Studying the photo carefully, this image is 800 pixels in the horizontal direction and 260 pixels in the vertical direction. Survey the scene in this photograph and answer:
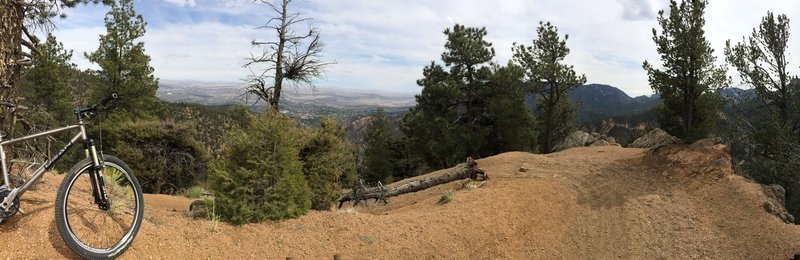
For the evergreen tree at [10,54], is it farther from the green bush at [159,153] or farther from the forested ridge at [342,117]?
the green bush at [159,153]

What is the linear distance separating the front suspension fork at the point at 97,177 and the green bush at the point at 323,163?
458cm

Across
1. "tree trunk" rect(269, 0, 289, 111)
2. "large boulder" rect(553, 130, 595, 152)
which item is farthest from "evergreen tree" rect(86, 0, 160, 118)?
"large boulder" rect(553, 130, 595, 152)

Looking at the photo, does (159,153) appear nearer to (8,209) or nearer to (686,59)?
(8,209)

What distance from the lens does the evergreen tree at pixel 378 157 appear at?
3616cm

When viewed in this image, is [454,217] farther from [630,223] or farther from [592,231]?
[630,223]

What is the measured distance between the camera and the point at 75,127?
434cm

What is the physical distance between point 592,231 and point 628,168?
19.1ft

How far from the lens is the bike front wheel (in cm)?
416

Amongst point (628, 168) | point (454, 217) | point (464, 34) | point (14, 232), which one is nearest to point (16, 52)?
point (14, 232)

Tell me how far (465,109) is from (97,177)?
27331mm

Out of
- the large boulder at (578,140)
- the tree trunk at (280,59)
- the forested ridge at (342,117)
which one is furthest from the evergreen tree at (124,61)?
the large boulder at (578,140)

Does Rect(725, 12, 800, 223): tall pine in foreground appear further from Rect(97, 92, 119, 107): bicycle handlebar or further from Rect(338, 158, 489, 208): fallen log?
Rect(97, 92, 119, 107): bicycle handlebar

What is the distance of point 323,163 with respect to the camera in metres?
9.46

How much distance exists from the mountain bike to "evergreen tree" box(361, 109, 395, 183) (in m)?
30.0
